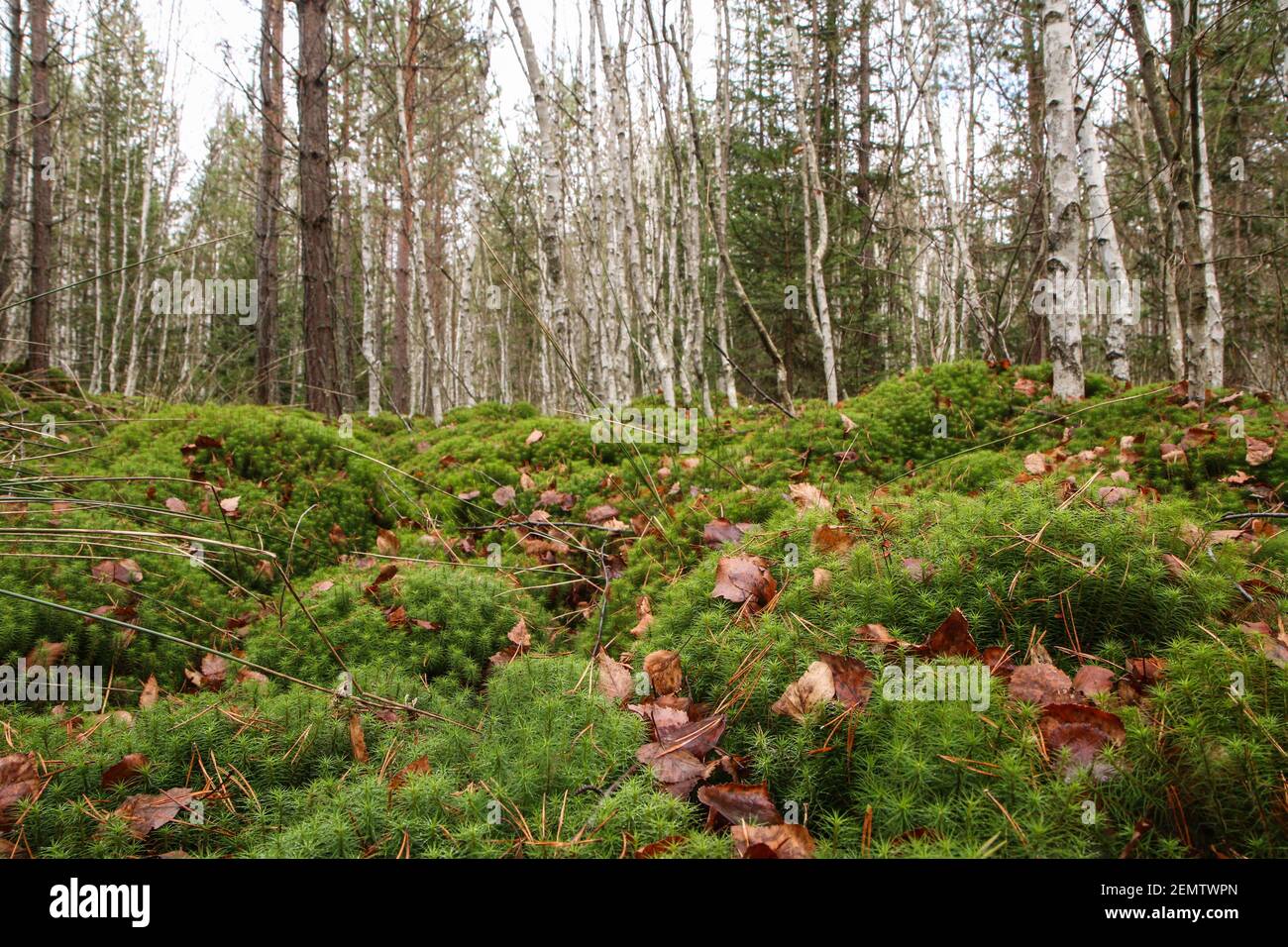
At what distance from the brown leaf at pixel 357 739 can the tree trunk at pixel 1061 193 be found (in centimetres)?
458

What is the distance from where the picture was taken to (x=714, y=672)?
6.53 feet

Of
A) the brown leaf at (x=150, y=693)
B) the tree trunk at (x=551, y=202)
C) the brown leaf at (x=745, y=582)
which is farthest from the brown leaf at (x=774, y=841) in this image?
the tree trunk at (x=551, y=202)

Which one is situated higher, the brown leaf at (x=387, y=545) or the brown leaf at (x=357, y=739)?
the brown leaf at (x=387, y=545)

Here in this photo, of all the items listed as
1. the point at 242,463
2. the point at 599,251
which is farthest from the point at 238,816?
the point at 599,251

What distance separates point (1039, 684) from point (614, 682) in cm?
116

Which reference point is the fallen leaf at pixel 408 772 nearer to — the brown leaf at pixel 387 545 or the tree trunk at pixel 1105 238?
the brown leaf at pixel 387 545

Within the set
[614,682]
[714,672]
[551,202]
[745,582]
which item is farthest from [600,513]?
[551,202]

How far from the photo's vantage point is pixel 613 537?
3.57m

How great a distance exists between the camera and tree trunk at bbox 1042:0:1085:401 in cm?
452

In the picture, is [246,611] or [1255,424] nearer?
[246,611]

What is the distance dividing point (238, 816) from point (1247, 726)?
227 cm

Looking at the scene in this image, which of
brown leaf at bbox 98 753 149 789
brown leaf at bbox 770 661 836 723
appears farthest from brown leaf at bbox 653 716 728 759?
brown leaf at bbox 98 753 149 789

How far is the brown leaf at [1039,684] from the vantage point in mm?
1573
